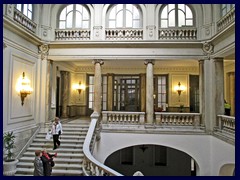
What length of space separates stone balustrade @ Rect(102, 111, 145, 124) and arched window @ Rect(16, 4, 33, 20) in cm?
508

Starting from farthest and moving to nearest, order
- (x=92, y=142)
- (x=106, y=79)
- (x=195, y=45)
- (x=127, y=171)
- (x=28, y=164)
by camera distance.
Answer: (x=106, y=79)
(x=127, y=171)
(x=195, y=45)
(x=92, y=142)
(x=28, y=164)

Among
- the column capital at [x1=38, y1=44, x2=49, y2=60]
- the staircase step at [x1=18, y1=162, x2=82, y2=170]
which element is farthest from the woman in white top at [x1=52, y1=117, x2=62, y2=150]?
the column capital at [x1=38, y1=44, x2=49, y2=60]

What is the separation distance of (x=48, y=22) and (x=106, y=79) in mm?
5051

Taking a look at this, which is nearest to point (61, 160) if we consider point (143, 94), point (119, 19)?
point (119, 19)

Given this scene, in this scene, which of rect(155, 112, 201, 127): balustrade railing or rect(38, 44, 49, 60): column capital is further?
rect(38, 44, 49, 60): column capital

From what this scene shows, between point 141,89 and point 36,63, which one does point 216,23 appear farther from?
point 36,63

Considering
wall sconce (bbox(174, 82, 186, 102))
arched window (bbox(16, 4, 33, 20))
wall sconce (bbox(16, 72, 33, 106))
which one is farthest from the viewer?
wall sconce (bbox(174, 82, 186, 102))

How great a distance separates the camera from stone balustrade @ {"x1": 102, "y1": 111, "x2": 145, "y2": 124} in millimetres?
9656

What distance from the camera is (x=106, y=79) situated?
13.6m

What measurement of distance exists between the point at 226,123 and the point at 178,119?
1.95m

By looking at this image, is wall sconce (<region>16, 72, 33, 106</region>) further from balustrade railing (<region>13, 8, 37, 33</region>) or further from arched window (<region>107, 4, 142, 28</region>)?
arched window (<region>107, 4, 142, 28</region>)

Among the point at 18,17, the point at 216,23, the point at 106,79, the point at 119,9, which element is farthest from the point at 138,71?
the point at 18,17

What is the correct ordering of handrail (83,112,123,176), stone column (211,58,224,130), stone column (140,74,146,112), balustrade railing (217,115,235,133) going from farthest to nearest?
stone column (140,74,146,112) < stone column (211,58,224,130) < balustrade railing (217,115,235,133) < handrail (83,112,123,176)

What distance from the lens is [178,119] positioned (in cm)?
961
